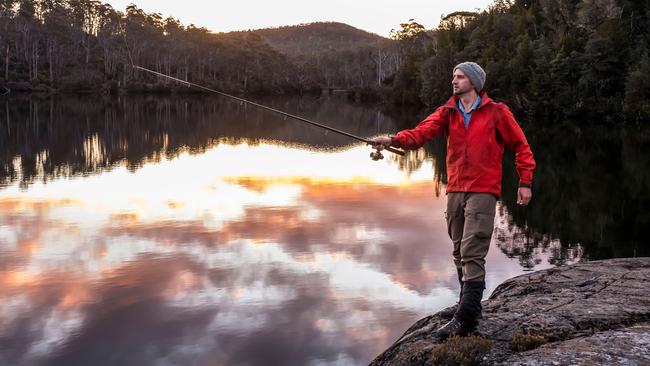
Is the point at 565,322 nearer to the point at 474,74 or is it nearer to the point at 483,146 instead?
the point at 483,146

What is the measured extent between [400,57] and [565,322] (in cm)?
12543

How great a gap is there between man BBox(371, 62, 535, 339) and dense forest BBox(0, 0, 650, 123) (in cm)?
4444

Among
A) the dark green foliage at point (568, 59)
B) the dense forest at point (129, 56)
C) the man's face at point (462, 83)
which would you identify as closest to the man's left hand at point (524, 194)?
the man's face at point (462, 83)

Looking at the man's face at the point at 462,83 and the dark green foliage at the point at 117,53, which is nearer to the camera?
the man's face at the point at 462,83

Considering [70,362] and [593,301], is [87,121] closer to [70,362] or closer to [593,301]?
[70,362]

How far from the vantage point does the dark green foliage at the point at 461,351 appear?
523 cm

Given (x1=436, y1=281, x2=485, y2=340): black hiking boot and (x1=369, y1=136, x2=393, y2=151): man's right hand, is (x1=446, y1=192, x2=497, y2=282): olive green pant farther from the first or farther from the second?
(x1=369, y1=136, x2=393, y2=151): man's right hand

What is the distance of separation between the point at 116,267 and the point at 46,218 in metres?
4.88

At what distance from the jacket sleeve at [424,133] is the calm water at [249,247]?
10.1 ft

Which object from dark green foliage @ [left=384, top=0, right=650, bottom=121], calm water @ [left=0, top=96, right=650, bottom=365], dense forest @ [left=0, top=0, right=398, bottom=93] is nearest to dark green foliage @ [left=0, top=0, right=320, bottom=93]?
dense forest @ [left=0, top=0, right=398, bottom=93]

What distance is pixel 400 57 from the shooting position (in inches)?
5037

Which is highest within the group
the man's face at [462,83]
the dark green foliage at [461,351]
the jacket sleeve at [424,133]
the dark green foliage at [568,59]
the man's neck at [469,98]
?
the dark green foliage at [568,59]

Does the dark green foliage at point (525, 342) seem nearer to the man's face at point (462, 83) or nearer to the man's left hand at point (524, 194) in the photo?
the man's left hand at point (524, 194)

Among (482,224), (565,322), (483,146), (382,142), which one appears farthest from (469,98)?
(565,322)
